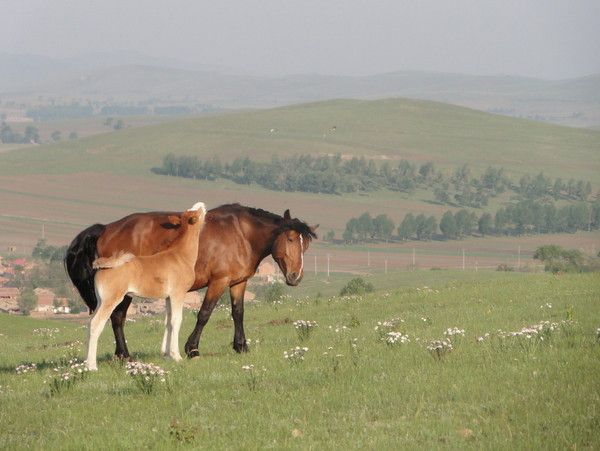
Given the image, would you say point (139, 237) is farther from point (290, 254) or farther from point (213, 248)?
point (290, 254)

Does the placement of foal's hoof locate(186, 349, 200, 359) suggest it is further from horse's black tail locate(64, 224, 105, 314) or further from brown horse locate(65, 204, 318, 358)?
horse's black tail locate(64, 224, 105, 314)

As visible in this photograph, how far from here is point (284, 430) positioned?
10117 mm

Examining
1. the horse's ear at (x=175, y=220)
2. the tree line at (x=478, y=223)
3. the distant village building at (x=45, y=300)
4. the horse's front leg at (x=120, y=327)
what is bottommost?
the tree line at (x=478, y=223)

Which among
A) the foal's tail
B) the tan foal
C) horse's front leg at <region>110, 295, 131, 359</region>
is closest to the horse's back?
the tan foal

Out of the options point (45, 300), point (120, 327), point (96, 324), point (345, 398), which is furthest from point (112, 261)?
point (45, 300)

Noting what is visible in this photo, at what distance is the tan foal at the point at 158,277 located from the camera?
591 inches

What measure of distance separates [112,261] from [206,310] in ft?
7.05

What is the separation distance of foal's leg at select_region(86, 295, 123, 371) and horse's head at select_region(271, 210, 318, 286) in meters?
2.93

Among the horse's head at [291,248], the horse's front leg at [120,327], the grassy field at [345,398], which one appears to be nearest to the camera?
the grassy field at [345,398]

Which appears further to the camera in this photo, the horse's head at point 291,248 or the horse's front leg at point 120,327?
the horse's head at point 291,248

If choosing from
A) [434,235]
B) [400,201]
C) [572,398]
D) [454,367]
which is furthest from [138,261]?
[400,201]

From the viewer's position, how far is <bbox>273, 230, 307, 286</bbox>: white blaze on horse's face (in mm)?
16969

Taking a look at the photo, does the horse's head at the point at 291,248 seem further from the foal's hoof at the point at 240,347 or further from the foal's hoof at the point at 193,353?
→ the foal's hoof at the point at 193,353

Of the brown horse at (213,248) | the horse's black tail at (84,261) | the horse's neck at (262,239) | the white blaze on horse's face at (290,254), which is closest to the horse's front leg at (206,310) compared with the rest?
the brown horse at (213,248)
